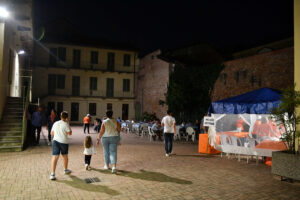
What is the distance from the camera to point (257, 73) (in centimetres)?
1516

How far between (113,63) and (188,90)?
1366cm

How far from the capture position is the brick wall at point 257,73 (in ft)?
44.8

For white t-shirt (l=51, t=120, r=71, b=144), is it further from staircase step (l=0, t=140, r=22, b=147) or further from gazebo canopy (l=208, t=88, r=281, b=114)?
gazebo canopy (l=208, t=88, r=281, b=114)

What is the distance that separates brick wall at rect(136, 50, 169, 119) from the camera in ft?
77.3

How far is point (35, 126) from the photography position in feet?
34.3

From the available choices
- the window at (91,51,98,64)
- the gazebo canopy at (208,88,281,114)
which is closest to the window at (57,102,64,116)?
the window at (91,51,98,64)

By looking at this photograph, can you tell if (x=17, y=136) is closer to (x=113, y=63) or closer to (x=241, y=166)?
(x=241, y=166)

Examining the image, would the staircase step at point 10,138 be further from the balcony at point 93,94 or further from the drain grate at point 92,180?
the balcony at point 93,94

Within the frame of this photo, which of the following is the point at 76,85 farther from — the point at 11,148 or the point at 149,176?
the point at 149,176

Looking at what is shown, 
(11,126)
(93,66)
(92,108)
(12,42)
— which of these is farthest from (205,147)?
(93,66)

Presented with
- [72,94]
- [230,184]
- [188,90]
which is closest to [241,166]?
[230,184]

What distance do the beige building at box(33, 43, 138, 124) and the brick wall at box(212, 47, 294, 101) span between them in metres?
14.7

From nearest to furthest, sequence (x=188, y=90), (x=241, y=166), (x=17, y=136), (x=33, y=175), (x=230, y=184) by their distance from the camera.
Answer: (x=230, y=184) → (x=33, y=175) → (x=241, y=166) → (x=17, y=136) → (x=188, y=90)

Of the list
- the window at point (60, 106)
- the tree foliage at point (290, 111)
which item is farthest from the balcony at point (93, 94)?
the tree foliage at point (290, 111)
